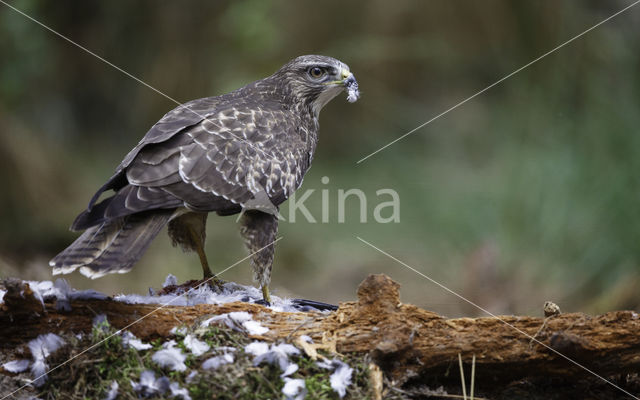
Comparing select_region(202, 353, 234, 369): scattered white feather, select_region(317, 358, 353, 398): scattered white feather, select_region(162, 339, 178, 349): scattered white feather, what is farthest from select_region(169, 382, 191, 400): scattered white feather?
select_region(317, 358, 353, 398): scattered white feather

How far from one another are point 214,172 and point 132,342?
3.77 feet

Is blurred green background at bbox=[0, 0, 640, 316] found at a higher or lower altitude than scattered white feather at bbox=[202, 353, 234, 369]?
higher

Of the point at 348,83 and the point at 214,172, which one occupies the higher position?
the point at 348,83

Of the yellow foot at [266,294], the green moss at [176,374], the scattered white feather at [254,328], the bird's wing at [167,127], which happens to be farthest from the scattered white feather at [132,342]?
the yellow foot at [266,294]

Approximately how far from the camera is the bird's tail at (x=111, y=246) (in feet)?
10.4

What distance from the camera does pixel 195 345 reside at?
2994 mm

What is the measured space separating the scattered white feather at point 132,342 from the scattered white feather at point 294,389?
2.01 ft

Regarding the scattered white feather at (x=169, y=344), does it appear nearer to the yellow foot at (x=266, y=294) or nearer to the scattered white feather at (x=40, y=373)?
the scattered white feather at (x=40, y=373)

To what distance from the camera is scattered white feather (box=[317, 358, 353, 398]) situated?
2.86 meters

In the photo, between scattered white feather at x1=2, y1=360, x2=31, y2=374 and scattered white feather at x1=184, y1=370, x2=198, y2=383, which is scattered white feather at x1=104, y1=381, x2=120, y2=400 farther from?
scattered white feather at x1=2, y1=360, x2=31, y2=374

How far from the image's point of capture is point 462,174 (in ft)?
23.2

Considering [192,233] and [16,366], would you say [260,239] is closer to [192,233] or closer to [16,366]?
[192,233]

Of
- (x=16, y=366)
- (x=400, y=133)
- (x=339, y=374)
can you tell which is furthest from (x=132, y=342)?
(x=400, y=133)

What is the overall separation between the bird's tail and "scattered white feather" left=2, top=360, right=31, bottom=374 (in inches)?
15.5
